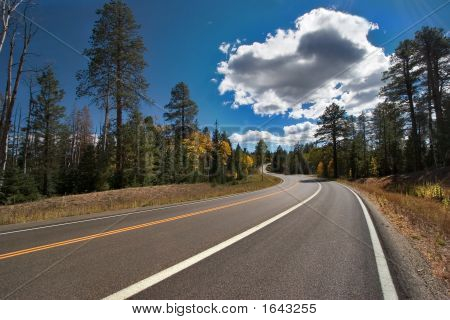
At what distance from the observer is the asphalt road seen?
3.83m

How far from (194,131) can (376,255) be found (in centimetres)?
3750

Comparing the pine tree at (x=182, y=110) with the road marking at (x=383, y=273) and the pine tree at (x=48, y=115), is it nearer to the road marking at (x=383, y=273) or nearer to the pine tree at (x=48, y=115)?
the pine tree at (x=48, y=115)

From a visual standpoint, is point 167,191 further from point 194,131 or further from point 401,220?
point 194,131

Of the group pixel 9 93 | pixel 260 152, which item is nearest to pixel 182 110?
pixel 9 93

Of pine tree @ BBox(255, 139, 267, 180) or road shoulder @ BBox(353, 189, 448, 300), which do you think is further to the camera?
pine tree @ BBox(255, 139, 267, 180)

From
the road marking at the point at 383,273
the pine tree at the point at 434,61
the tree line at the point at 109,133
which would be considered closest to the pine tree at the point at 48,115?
the tree line at the point at 109,133

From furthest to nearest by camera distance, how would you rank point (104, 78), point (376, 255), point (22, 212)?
point (104, 78) → point (22, 212) → point (376, 255)

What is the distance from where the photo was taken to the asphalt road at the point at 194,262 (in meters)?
3.83

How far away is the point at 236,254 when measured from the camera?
5410 millimetres

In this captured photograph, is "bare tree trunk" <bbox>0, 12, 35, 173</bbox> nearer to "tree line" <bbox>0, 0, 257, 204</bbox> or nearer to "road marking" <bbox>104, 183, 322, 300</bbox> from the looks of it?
"tree line" <bbox>0, 0, 257, 204</bbox>

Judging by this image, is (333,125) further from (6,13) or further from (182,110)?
(6,13)

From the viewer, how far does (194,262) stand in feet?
16.2

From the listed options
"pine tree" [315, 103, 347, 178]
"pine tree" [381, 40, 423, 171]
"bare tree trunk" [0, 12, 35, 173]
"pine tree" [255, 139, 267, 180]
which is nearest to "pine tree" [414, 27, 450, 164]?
"pine tree" [381, 40, 423, 171]
